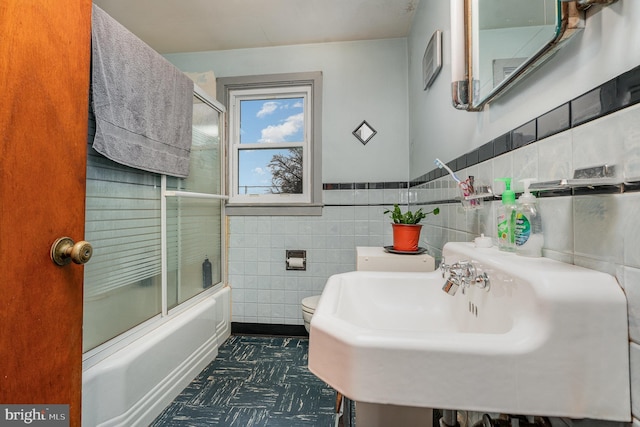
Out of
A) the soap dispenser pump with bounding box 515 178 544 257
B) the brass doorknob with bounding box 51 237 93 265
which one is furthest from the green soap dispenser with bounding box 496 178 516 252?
the brass doorknob with bounding box 51 237 93 265

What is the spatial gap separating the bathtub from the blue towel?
0.83m

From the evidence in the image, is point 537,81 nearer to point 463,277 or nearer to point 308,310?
point 463,277

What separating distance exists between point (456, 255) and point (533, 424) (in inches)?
16.2

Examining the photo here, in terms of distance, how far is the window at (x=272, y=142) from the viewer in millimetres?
2273

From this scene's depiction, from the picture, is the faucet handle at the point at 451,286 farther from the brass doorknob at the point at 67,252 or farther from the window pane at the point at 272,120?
the window pane at the point at 272,120

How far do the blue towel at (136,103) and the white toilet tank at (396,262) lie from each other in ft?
3.79

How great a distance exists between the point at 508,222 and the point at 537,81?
0.34 metres

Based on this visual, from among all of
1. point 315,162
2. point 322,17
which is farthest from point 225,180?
point 322,17

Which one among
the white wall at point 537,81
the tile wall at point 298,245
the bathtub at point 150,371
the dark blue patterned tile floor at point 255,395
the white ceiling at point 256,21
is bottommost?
the dark blue patterned tile floor at point 255,395

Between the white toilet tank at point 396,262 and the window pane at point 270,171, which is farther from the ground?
the window pane at point 270,171

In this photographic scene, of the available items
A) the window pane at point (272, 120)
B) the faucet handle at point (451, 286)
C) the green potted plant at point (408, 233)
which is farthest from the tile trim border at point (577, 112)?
the window pane at point (272, 120)

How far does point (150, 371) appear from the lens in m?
1.31

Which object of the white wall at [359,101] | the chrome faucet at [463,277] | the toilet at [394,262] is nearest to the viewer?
the chrome faucet at [463,277]

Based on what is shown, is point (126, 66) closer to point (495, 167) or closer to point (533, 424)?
point (495, 167)
